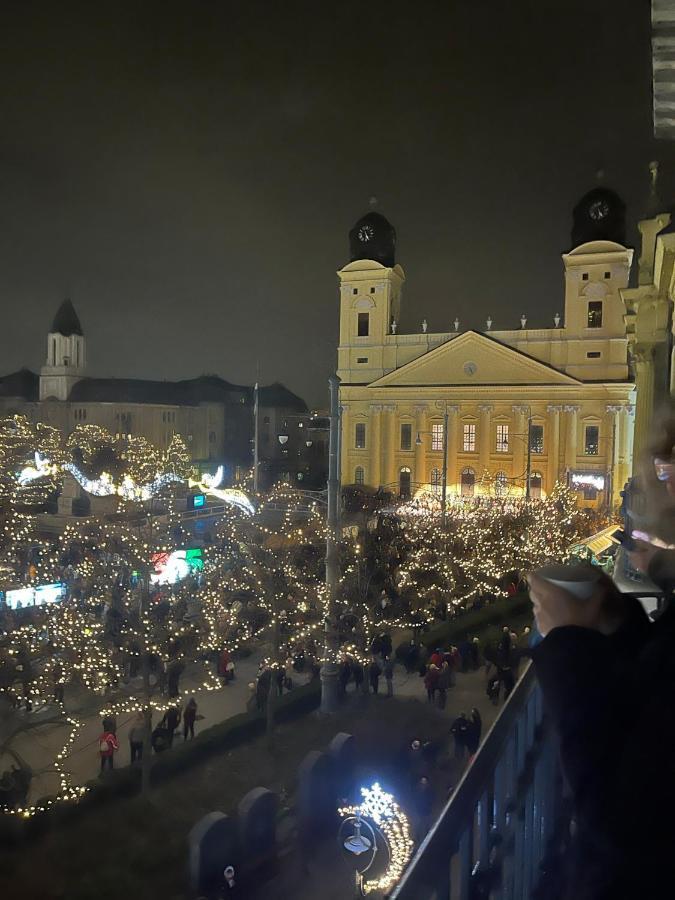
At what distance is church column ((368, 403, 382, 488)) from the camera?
56.0m

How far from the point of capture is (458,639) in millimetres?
21969

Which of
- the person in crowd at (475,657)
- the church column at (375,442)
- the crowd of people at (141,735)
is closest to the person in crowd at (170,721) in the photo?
the crowd of people at (141,735)

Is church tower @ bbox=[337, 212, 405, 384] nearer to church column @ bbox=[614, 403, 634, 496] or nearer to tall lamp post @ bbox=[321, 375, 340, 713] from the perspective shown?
church column @ bbox=[614, 403, 634, 496]

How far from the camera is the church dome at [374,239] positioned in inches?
2253

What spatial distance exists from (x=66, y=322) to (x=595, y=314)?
2624 inches

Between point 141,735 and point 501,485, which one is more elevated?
point 501,485

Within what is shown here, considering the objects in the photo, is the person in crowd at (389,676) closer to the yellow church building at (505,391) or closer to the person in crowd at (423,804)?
the person in crowd at (423,804)

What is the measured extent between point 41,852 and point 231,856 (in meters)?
2.67

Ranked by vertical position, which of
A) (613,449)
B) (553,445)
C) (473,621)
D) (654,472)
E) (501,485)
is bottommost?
(473,621)

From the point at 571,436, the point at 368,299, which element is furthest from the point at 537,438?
the point at 368,299

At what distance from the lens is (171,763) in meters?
12.4

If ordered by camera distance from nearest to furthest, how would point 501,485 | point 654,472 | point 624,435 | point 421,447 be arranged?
point 654,472 → point 501,485 → point 624,435 → point 421,447

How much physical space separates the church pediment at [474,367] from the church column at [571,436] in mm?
2046

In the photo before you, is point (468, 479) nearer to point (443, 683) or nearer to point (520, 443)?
point (520, 443)
